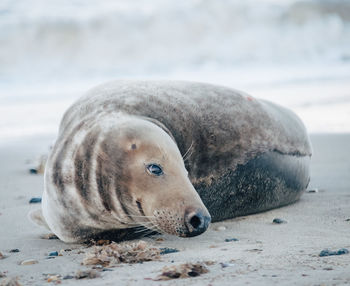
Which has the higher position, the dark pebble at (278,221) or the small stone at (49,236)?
the small stone at (49,236)

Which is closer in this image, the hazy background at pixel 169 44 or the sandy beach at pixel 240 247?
the sandy beach at pixel 240 247

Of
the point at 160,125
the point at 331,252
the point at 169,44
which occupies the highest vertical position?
the point at 169,44

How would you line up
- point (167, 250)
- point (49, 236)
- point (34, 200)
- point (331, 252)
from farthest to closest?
point (34, 200) → point (49, 236) → point (167, 250) → point (331, 252)

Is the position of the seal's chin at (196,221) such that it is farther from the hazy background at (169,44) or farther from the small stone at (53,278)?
the hazy background at (169,44)

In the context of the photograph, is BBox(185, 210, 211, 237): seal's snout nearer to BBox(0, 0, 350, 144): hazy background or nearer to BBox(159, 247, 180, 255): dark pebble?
BBox(159, 247, 180, 255): dark pebble

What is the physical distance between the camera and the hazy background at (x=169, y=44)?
19.6 metres

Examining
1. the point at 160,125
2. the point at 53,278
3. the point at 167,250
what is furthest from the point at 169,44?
the point at 53,278

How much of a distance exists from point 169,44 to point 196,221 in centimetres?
2193

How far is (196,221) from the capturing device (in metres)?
3.10

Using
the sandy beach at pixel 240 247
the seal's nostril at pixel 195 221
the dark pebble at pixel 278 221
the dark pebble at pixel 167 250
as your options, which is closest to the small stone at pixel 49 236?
the sandy beach at pixel 240 247

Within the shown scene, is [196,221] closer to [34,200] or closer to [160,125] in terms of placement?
[160,125]

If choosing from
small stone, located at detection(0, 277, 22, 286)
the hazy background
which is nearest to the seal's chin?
small stone, located at detection(0, 277, 22, 286)

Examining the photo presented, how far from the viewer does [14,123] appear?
11.1m

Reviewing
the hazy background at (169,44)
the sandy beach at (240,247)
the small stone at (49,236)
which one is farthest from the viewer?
the hazy background at (169,44)
